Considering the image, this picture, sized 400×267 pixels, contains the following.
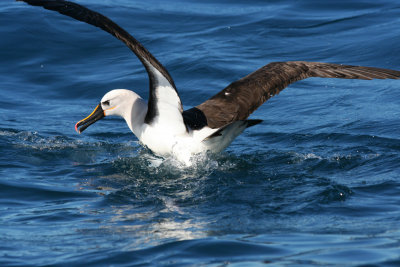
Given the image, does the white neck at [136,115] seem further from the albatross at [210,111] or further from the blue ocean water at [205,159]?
the blue ocean water at [205,159]

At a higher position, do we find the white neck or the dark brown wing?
the dark brown wing

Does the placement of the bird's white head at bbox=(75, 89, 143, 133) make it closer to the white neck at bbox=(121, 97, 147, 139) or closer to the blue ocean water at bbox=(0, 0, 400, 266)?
the white neck at bbox=(121, 97, 147, 139)

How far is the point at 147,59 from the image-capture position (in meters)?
6.72

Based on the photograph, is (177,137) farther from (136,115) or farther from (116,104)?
(116,104)

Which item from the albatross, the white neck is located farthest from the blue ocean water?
the white neck

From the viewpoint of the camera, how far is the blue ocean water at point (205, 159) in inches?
222

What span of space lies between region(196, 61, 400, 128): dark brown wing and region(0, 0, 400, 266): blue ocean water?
630 mm

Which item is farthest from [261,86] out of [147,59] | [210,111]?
[147,59]

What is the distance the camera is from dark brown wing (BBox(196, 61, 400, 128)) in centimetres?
793

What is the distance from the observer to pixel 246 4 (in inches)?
699

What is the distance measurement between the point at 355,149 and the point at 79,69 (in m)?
6.75

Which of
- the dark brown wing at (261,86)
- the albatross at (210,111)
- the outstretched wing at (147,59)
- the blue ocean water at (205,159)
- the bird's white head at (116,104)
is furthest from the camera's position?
the bird's white head at (116,104)

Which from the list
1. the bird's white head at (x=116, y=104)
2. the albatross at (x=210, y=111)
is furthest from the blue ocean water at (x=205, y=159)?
the bird's white head at (x=116, y=104)

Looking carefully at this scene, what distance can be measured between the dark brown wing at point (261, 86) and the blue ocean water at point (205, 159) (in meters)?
0.63
